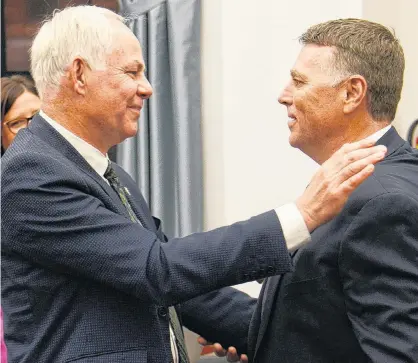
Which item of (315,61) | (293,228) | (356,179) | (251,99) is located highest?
(315,61)

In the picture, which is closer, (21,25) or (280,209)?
(280,209)

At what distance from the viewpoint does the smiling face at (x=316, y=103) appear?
1.84m

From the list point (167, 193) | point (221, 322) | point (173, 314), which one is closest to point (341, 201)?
point (173, 314)

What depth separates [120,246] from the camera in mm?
1563

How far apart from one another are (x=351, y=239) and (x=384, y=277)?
10 centimetres

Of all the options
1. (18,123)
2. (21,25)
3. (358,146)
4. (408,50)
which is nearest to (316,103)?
(358,146)

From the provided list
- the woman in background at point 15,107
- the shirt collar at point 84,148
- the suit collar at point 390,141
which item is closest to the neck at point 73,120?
the shirt collar at point 84,148

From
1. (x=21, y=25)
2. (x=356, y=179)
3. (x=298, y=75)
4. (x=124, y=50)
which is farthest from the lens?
(x=21, y=25)

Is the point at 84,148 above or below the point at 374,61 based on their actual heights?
below

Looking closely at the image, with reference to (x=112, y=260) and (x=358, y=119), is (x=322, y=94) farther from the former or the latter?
(x=112, y=260)

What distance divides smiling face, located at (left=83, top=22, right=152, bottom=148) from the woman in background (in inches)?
48.7

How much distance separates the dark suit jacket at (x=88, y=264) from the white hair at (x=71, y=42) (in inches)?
7.6

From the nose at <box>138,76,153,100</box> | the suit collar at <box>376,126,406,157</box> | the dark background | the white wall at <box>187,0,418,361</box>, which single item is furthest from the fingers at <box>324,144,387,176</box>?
the dark background

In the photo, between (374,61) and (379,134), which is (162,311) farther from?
(374,61)
